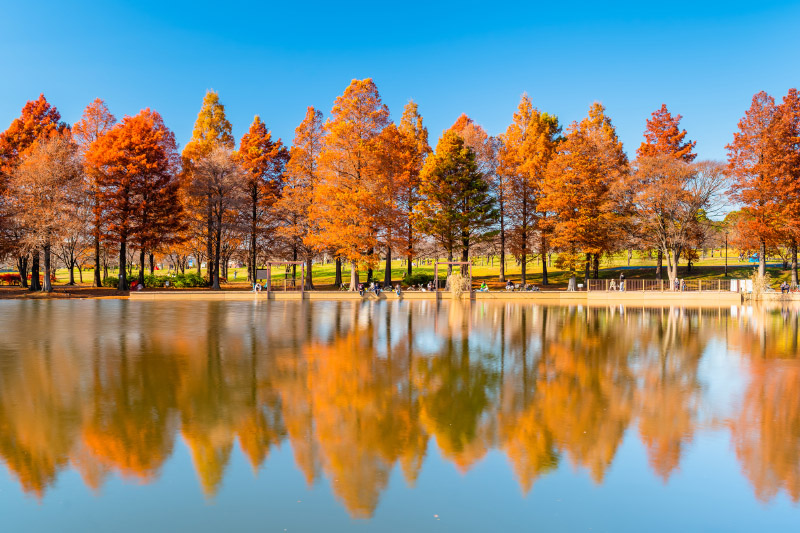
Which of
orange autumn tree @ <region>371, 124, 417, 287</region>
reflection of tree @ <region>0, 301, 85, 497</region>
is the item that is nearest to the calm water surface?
reflection of tree @ <region>0, 301, 85, 497</region>

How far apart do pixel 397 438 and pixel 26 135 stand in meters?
53.3

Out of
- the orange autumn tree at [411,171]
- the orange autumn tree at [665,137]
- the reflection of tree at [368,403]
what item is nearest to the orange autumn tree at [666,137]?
the orange autumn tree at [665,137]

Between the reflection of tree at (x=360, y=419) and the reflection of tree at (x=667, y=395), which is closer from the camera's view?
the reflection of tree at (x=360, y=419)

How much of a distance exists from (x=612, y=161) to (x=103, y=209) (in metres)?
44.3

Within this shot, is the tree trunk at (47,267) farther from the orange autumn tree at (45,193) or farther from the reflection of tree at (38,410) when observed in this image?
the reflection of tree at (38,410)

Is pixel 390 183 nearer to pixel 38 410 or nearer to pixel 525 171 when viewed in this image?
pixel 525 171

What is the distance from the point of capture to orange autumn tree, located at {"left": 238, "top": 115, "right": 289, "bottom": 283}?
51.8 meters

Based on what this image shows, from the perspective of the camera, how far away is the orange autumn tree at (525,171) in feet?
169

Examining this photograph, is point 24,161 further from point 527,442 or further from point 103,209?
point 527,442

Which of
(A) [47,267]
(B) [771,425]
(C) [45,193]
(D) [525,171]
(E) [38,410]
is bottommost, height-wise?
(B) [771,425]

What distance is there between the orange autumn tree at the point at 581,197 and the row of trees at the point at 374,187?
13 cm

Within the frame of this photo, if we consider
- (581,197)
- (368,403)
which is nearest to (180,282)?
(581,197)

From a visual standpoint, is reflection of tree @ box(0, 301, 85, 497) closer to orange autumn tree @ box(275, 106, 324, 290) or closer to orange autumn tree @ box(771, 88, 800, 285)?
orange autumn tree @ box(275, 106, 324, 290)

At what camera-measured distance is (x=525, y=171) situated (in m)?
51.1
